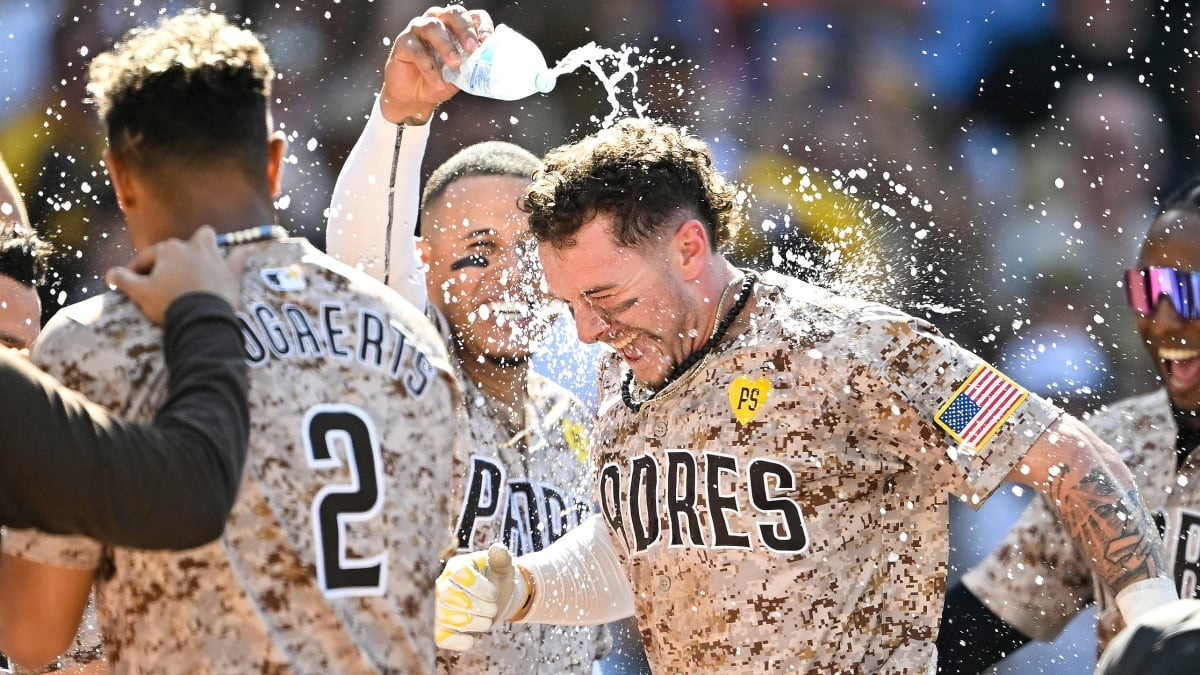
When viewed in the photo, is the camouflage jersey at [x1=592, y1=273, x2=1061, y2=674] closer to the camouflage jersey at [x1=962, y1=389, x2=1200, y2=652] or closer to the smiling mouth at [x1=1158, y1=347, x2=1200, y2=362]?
the camouflage jersey at [x1=962, y1=389, x2=1200, y2=652]

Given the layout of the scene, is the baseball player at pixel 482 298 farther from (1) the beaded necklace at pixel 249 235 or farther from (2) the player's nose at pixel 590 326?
(1) the beaded necklace at pixel 249 235

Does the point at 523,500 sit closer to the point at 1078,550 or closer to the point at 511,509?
the point at 511,509

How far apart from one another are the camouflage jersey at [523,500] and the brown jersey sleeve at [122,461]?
2164 mm

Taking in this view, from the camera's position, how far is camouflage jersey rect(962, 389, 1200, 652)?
484 cm

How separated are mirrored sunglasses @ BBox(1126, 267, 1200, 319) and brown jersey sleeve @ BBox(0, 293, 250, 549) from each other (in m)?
4.11

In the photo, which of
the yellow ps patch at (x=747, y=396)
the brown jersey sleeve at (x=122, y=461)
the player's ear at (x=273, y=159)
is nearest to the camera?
the brown jersey sleeve at (x=122, y=461)

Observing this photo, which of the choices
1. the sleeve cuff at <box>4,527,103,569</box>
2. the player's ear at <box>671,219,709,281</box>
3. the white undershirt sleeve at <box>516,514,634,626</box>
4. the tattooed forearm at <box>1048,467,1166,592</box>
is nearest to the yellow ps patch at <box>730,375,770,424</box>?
the player's ear at <box>671,219,709,281</box>

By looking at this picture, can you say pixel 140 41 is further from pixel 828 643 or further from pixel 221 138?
pixel 828 643

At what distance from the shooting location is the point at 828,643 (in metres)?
3.42

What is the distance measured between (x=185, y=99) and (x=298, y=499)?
0.69 m

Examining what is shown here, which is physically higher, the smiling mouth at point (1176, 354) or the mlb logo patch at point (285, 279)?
the mlb logo patch at point (285, 279)

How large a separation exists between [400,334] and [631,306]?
4.34ft

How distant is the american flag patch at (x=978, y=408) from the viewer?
11.0ft

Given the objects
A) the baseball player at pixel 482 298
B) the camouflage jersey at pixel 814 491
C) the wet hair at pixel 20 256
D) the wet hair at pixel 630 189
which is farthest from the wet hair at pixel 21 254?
the camouflage jersey at pixel 814 491
